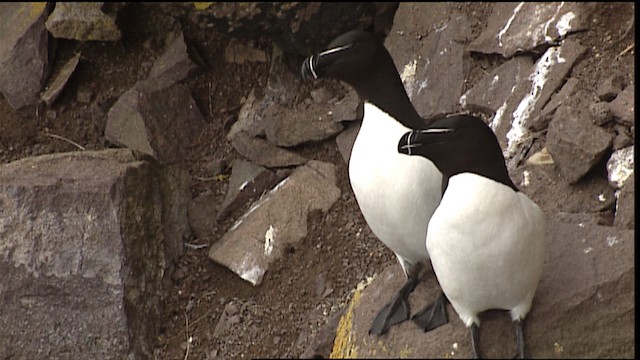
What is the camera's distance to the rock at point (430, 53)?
246 inches

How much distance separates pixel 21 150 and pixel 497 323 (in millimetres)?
4443

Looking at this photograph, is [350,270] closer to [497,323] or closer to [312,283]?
[312,283]

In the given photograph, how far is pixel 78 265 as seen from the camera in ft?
19.3

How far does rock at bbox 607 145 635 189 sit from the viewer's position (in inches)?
192

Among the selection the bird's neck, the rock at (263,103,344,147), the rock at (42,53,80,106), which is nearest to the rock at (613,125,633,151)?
the bird's neck

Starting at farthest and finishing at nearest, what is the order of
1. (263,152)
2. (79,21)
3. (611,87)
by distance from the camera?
(79,21)
(263,152)
(611,87)

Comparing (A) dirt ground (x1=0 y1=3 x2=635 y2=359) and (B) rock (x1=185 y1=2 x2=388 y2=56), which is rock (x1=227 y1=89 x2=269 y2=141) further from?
(B) rock (x1=185 y1=2 x2=388 y2=56)

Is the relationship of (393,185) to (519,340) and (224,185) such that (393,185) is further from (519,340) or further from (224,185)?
(224,185)

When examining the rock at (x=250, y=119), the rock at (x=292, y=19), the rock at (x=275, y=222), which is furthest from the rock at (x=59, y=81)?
the rock at (x=275, y=222)

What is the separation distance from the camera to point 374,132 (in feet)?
13.8

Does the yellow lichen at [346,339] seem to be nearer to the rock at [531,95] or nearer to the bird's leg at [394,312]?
the bird's leg at [394,312]

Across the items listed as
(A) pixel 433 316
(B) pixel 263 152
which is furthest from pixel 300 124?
(A) pixel 433 316

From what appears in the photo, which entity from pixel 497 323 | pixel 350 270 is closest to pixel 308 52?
pixel 350 270

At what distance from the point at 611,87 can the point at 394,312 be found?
174 cm
